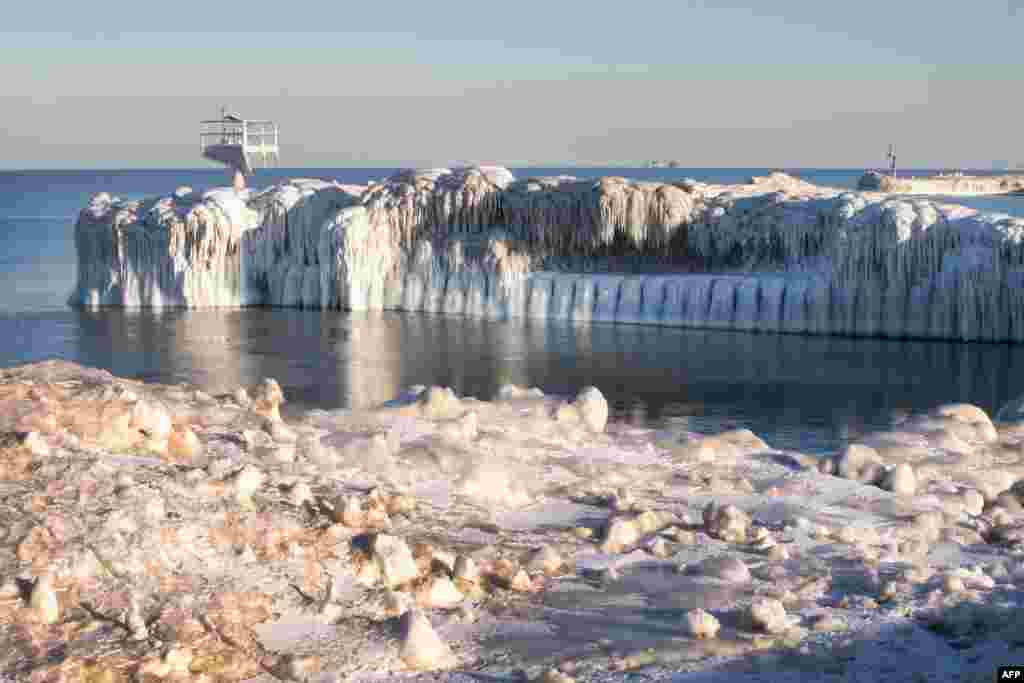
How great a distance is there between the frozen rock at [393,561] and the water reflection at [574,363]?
10.2 meters

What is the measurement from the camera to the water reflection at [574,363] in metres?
20.5

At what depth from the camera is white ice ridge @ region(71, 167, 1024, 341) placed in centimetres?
2664

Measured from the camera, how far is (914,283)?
26891 mm

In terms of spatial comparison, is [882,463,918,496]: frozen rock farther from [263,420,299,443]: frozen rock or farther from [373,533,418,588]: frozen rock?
[263,420,299,443]: frozen rock

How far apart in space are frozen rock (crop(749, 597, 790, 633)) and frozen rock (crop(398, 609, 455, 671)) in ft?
5.62

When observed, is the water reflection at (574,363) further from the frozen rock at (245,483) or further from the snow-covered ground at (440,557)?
the frozen rock at (245,483)

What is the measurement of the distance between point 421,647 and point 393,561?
96 centimetres

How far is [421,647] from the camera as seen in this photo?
640 cm

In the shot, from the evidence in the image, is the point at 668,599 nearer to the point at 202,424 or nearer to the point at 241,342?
the point at 202,424

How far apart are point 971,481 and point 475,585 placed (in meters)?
5.33

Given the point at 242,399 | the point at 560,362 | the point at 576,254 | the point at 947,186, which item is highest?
the point at 947,186

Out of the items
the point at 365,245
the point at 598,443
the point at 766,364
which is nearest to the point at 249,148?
the point at 365,245

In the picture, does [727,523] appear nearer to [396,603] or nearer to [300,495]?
[396,603]

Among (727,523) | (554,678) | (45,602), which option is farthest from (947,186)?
(45,602)
